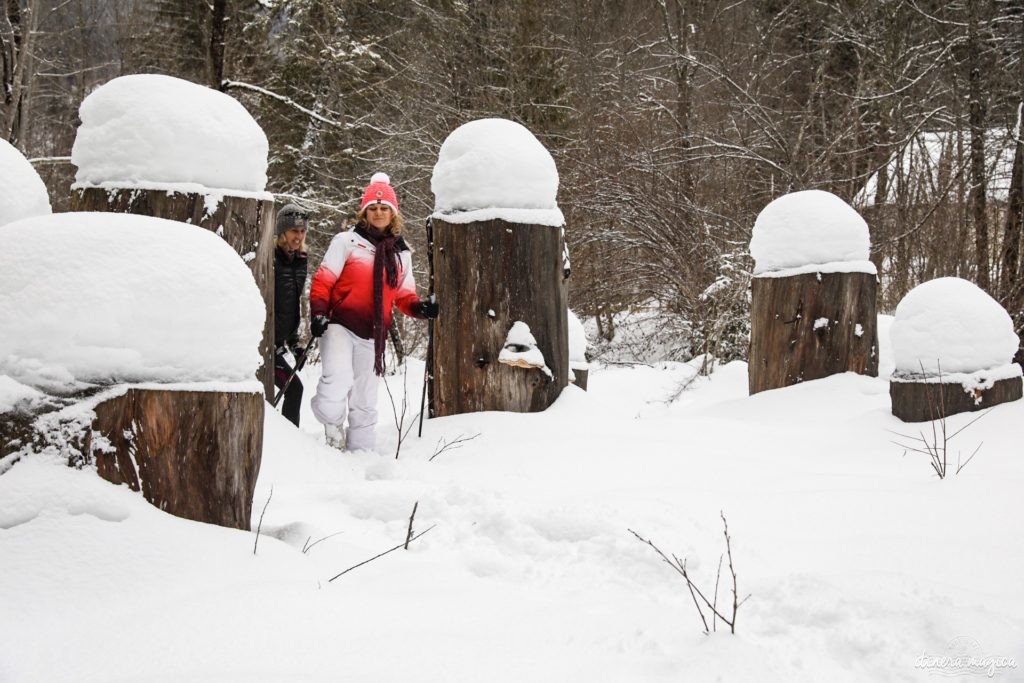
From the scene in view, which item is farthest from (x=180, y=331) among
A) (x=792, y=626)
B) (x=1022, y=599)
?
(x=1022, y=599)

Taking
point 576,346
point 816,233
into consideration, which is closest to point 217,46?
point 576,346

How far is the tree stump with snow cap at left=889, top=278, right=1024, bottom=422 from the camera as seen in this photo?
4.17 m

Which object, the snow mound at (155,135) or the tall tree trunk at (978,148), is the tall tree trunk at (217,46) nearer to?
the snow mound at (155,135)

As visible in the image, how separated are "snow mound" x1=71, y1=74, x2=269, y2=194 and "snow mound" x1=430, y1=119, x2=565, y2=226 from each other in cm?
121

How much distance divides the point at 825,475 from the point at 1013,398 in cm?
197

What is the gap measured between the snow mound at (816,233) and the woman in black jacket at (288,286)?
3363mm

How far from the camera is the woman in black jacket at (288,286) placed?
4859mm

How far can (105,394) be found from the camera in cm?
186

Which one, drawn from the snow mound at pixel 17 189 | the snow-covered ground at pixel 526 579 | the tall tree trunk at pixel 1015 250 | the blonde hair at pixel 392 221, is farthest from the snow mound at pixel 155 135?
the tall tree trunk at pixel 1015 250

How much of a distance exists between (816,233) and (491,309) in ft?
8.32

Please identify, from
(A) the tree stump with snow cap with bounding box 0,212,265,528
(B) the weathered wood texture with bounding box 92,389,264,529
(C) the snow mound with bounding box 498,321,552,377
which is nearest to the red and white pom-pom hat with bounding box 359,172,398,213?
(C) the snow mound with bounding box 498,321,552,377

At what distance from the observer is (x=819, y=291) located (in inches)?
205

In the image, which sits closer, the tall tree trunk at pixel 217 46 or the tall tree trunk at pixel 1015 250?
the tall tree trunk at pixel 1015 250

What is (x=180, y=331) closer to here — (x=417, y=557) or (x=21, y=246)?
(x=21, y=246)
